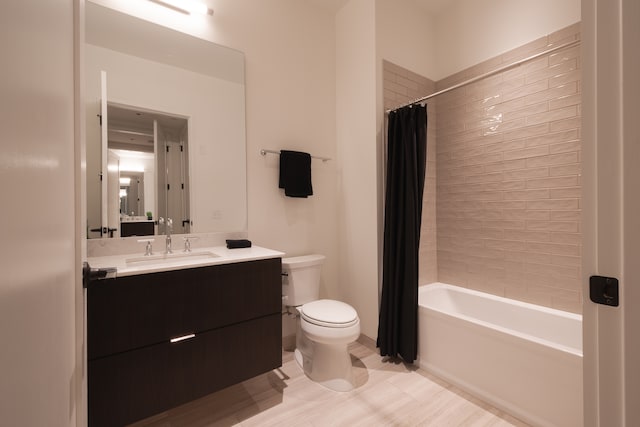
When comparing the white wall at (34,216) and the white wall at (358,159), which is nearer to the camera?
the white wall at (34,216)

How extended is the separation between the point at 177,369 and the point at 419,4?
10.8 feet

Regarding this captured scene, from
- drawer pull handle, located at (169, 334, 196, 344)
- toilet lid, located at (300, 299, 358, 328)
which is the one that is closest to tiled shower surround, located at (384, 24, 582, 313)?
toilet lid, located at (300, 299, 358, 328)

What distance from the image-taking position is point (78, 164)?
68 centimetres

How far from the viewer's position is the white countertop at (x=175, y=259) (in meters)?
1.32

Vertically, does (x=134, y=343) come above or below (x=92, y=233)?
below

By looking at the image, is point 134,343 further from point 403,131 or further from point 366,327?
point 403,131

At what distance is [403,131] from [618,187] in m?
1.53

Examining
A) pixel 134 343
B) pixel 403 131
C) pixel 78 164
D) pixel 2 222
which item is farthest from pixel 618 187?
pixel 134 343

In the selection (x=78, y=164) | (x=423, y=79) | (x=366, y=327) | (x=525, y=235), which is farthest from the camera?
(x=423, y=79)

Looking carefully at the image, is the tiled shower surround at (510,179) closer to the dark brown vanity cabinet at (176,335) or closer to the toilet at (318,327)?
the toilet at (318,327)

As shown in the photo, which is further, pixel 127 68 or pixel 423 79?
pixel 423 79

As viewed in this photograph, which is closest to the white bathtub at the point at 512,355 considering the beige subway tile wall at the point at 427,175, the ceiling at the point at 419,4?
the beige subway tile wall at the point at 427,175

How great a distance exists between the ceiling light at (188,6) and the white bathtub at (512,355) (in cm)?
258

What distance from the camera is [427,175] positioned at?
8.73 feet
